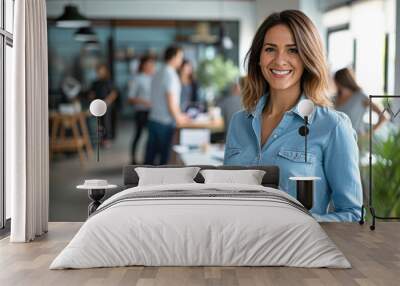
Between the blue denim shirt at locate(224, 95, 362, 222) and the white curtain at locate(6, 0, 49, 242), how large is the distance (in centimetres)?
133

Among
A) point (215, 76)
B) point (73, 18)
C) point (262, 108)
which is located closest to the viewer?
point (262, 108)

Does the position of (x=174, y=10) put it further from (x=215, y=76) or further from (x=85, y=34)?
(x=85, y=34)

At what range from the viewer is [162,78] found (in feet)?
35.6

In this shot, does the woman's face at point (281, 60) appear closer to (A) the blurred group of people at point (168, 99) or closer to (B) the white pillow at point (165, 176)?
(B) the white pillow at point (165, 176)

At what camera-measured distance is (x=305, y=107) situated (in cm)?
484

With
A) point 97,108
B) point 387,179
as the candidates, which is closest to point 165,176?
point 97,108

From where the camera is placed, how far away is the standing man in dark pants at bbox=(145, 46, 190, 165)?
10.8 metres

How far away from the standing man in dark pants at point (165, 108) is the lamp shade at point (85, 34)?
3.54 meters

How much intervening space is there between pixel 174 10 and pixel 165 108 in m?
5.31

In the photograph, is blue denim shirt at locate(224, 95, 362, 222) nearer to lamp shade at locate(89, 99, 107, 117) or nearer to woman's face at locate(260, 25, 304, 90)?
woman's face at locate(260, 25, 304, 90)

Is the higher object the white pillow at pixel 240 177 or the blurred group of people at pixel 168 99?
the blurred group of people at pixel 168 99

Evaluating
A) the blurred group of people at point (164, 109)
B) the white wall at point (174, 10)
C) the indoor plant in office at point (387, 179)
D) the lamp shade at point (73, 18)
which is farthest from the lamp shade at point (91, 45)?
the indoor plant in office at point (387, 179)

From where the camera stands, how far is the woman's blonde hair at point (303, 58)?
16.2 feet

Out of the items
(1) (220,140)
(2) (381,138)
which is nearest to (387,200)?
(2) (381,138)
